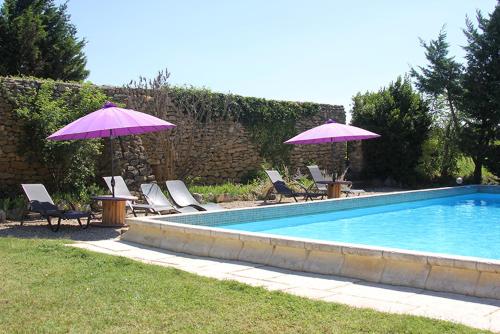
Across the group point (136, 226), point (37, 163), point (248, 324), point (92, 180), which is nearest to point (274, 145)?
point (92, 180)

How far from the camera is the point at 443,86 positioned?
2064 cm

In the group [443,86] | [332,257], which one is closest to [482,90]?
[443,86]

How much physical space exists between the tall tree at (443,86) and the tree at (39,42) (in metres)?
14.5

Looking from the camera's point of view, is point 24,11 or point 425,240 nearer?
point 425,240

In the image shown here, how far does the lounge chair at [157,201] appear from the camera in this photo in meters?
10.6

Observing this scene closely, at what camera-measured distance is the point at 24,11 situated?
69.7 ft

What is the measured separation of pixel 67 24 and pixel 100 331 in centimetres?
2194

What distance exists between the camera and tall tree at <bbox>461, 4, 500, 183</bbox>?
1925 centimetres

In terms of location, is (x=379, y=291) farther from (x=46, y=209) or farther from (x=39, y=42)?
(x=39, y=42)

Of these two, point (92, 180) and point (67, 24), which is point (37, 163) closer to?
point (92, 180)

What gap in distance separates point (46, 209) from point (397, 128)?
13.7 m

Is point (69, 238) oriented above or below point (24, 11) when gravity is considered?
below

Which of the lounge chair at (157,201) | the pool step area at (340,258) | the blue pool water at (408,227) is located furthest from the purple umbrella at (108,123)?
the blue pool water at (408,227)

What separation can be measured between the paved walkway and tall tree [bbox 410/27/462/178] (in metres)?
15.9
